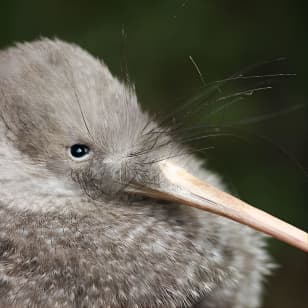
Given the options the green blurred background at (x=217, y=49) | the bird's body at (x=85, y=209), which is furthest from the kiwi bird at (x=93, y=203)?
the green blurred background at (x=217, y=49)

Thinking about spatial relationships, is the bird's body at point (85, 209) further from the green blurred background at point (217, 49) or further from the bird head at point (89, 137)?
the green blurred background at point (217, 49)

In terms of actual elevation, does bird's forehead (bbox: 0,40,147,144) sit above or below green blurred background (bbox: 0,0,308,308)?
below

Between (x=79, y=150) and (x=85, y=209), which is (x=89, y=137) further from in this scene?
(x=85, y=209)

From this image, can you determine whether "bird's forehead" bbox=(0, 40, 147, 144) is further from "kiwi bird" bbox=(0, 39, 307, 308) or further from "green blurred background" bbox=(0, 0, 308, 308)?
"green blurred background" bbox=(0, 0, 308, 308)

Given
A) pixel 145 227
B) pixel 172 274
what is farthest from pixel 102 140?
pixel 172 274

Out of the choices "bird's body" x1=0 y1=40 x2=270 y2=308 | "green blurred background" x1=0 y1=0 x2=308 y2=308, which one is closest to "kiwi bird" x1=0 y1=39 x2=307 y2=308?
"bird's body" x1=0 y1=40 x2=270 y2=308

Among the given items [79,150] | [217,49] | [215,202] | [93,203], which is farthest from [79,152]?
[217,49]

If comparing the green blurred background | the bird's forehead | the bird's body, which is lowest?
Answer: the bird's body
